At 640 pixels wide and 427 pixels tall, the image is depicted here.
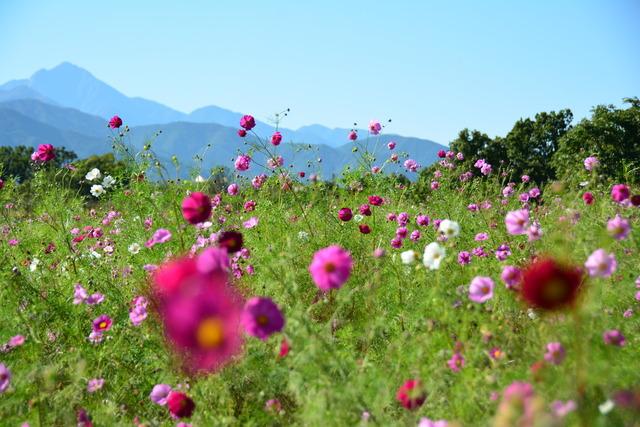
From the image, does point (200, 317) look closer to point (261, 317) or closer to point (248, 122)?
point (261, 317)

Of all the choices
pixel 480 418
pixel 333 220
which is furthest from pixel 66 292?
pixel 480 418

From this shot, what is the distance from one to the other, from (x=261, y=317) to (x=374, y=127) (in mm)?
Answer: 4227

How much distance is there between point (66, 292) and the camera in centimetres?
349

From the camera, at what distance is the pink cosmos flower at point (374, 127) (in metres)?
5.24

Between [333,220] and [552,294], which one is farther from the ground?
[552,294]

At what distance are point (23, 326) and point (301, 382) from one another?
6.75 feet

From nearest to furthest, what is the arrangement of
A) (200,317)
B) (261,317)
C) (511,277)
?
1. (200,317)
2. (261,317)
3. (511,277)

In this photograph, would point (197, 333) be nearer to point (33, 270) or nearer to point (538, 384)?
point (538, 384)

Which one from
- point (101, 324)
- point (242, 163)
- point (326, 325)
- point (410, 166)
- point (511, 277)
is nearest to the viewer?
point (511, 277)

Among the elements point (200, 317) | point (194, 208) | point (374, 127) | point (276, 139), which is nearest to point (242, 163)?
point (276, 139)

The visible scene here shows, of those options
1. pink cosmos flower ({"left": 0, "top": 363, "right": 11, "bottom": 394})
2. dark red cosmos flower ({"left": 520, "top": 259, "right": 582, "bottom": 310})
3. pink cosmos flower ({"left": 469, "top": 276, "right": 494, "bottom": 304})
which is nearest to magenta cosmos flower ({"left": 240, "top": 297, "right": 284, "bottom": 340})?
dark red cosmos flower ({"left": 520, "top": 259, "right": 582, "bottom": 310})

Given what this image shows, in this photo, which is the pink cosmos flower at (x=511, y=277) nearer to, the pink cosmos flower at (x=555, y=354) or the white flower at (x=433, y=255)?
the white flower at (x=433, y=255)

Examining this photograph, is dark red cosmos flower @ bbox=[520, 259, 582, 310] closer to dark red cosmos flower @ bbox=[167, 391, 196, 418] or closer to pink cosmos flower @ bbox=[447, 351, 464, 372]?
pink cosmos flower @ bbox=[447, 351, 464, 372]

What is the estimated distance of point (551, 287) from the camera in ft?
4.23
